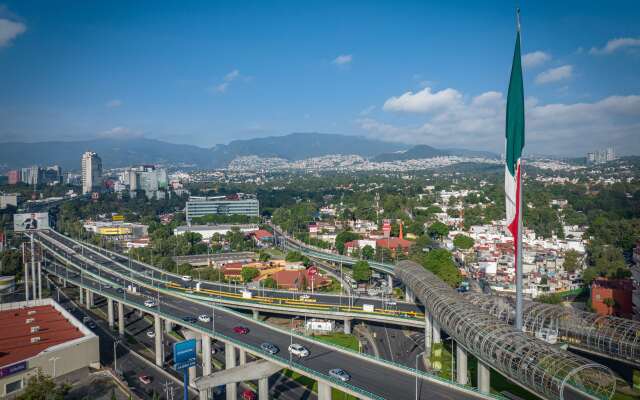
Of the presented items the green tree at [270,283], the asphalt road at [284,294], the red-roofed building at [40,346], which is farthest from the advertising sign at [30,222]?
the green tree at [270,283]

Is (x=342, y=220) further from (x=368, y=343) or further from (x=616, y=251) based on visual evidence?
(x=368, y=343)

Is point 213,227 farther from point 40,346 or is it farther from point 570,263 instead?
point 40,346

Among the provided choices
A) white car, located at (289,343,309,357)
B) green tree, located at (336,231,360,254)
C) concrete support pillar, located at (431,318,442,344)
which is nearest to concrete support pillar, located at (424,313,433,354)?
concrete support pillar, located at (431,318,442,344)

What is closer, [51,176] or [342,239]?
[342,239]

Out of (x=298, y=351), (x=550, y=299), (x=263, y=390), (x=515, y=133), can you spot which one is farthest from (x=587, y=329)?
(x=550, y=299)

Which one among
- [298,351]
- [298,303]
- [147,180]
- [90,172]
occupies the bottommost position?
[298,303]

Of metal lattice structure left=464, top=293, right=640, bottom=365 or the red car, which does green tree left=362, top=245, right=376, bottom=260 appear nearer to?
metal lattice structure left=464, top=293, right=640, bottom=365

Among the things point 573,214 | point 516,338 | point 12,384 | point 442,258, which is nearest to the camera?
point 516,338

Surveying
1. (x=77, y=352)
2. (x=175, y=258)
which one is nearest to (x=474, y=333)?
(x=77, y=352)
